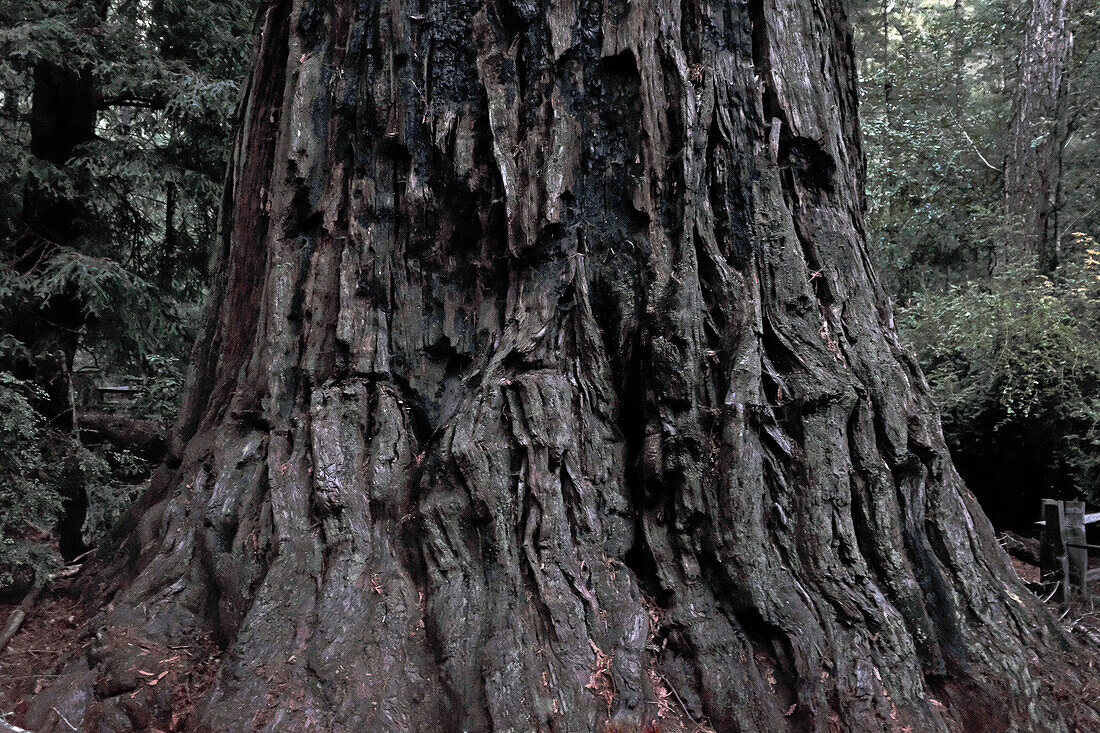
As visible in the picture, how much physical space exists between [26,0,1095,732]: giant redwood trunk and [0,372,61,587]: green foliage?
1.00 meters

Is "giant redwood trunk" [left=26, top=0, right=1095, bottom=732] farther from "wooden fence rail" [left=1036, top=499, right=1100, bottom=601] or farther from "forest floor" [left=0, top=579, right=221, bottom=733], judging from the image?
"wooden fence rail" [left=1036, top=499, right=1100, bottom=601]

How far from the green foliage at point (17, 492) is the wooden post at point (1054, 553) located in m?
6.72

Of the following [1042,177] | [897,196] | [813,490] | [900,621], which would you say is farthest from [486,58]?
[897,196]

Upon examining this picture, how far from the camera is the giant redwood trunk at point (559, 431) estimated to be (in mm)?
2754

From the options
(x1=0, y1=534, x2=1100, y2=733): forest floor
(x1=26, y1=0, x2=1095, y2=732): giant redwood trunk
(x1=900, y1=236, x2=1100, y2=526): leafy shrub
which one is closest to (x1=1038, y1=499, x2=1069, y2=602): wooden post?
(x1=0, y1=534, x2=1100, y2=733): forest floor

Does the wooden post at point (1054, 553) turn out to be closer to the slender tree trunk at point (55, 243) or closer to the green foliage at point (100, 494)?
the green foliage at point (100, 494)

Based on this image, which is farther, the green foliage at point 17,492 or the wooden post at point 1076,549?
the wooden post at point 1076,549

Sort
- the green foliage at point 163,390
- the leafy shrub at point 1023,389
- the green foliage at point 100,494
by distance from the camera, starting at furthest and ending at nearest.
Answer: the leafy shrub at point 1023,389, the green foliage at point 163,390, the green foliage at point 100,494

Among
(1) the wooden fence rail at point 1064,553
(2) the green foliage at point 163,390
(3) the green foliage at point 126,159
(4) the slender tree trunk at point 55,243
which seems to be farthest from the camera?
(2) the green foliage at point 163,390

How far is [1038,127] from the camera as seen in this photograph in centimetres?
1027

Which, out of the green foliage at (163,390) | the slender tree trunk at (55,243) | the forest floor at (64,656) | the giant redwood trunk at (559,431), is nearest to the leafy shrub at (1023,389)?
the forest floor at (64,656)

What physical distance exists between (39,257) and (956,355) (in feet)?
32.4

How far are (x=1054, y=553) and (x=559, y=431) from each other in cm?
442

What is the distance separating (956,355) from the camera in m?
8.86
